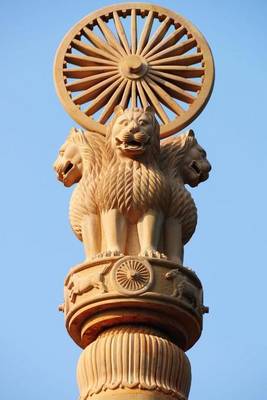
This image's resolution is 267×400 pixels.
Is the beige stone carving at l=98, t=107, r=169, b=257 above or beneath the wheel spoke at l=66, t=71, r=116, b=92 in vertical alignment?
beneath

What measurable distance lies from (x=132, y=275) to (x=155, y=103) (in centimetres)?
353

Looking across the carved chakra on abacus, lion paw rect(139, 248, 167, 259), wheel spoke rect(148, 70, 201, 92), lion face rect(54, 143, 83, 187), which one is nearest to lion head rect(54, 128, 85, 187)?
lion face rect(54, 143, 83, 187)

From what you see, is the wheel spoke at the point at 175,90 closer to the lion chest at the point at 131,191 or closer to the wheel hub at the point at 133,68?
the wheel hub at the point at 133,68

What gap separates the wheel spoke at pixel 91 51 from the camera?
21156mm

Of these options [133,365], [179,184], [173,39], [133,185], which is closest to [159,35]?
[173,39]

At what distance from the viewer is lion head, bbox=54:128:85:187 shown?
66.5ft

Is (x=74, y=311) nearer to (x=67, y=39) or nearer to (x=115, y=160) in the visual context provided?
(x=115, y=160)

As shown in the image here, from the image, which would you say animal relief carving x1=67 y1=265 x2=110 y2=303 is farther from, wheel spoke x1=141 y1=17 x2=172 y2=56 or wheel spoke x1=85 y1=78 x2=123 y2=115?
wheel spoke x1=141 y1=17 x2=172 y2=56

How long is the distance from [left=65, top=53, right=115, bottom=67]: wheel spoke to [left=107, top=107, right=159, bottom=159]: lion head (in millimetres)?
1518

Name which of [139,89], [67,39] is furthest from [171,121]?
[67,39]

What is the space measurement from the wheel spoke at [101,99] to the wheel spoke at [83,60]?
375 mm

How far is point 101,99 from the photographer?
2086 centimetres

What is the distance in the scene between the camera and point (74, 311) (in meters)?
18.6

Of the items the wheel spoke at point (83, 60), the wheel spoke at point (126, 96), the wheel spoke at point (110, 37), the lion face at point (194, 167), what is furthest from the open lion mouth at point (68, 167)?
the wheel spoke at point (110, 37)
